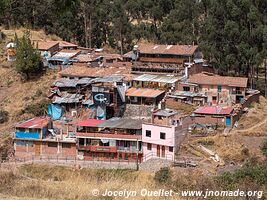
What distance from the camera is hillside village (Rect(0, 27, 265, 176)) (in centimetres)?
2467

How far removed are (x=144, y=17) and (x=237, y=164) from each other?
24857mm

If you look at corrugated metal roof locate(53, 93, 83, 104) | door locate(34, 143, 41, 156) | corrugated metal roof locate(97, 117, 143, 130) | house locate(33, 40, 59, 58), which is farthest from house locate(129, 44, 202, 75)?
door locate(34, 143, 41, 156)

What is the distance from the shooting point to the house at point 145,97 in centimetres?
2800

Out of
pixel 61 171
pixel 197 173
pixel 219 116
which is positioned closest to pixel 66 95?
pixel 61 171

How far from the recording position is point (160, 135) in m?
24.7

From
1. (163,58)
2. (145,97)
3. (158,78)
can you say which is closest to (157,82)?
(158,78)

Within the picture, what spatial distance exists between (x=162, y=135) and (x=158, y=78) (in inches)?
255

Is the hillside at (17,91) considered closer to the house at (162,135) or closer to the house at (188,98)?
the house at (188,98)

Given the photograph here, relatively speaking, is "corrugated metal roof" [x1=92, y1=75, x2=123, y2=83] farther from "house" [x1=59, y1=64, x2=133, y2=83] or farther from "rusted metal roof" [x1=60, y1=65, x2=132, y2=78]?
"rusted metal roof" [x1=60, y1=65, x2=132, y2=78]

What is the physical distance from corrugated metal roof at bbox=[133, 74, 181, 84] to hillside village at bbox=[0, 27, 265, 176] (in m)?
0.06

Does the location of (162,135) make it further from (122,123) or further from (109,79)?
(109,79)

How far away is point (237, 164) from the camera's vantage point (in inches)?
905

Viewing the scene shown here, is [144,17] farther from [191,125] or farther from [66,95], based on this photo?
[191,125]

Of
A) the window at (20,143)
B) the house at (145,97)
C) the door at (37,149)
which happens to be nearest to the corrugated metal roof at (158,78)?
the house at (145,97)
